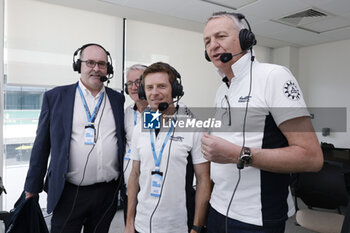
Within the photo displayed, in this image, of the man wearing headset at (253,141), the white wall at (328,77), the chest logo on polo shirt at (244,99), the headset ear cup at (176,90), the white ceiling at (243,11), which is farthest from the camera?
the white wall at (328,77)

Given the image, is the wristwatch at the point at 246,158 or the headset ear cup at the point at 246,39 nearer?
the wristwatch at the point at 246,158

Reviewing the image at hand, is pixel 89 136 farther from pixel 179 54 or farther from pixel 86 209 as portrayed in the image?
pixel 179 54

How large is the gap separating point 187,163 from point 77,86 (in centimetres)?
101

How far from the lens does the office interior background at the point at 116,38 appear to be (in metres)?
3.04

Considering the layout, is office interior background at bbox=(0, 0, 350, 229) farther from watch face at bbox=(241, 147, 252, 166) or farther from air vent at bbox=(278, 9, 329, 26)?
watch face at bbox=(241, 147, 252, 166)

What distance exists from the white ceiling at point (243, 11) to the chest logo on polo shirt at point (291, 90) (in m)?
2.47

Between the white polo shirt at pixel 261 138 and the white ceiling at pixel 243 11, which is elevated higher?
the white ceiling at pixel 243 11

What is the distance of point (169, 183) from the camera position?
128 centimetres

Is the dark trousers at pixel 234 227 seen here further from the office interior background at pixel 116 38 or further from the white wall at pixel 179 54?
the white wall at pixel 179 54

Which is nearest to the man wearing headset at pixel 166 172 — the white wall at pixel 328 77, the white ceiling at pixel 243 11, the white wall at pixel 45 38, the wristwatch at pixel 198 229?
the wristwatch at pixel 198 229

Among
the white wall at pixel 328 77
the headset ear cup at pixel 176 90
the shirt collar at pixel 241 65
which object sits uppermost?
the white wall at pixel 328 77

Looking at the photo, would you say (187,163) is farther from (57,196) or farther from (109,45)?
(109,45)

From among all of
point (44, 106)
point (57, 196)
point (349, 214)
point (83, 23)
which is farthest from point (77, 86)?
point (83, 23)

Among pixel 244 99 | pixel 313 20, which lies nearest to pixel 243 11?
pixel 313 20
